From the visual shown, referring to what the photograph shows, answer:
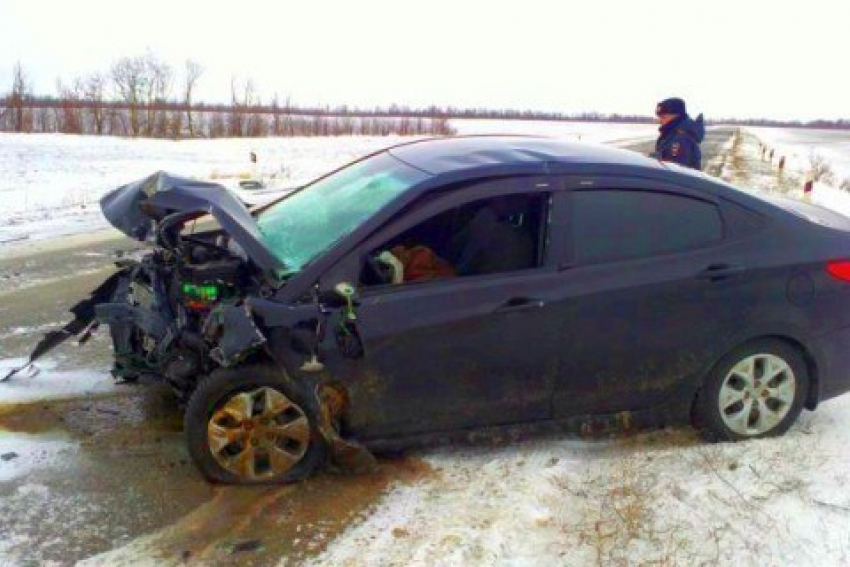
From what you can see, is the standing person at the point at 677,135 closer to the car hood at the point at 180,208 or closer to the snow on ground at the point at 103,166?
the snow on ground at the point at 103,166

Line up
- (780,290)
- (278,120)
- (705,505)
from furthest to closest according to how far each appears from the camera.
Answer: (278,120) < (780,290) < (705,505)

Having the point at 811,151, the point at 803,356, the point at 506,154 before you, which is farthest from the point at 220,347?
the point at 811,151

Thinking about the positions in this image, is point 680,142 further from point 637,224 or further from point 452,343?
point 452,343

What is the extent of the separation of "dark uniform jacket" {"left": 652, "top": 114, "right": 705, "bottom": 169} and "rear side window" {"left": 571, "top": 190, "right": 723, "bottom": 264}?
3.61 meters

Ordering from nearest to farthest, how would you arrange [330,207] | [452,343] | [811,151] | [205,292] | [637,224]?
[452,343] < [205,292] < [637,224] < [330,207] < [811,151]

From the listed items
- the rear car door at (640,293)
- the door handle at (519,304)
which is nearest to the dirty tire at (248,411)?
the door handle at (519,304)

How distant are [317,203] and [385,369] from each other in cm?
124

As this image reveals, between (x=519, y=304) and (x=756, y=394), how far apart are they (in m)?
1.48

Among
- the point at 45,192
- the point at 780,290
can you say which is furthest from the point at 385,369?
the point at 45,192

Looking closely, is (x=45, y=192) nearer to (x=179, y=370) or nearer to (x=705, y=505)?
(x=179, y=370)

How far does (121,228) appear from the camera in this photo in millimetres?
4227

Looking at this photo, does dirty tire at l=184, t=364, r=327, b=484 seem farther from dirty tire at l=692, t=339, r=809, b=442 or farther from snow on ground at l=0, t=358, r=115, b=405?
dirty tire at l=692, t=339, r=809, b=442

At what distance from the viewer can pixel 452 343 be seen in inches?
139

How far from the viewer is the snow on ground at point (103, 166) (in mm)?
12250
